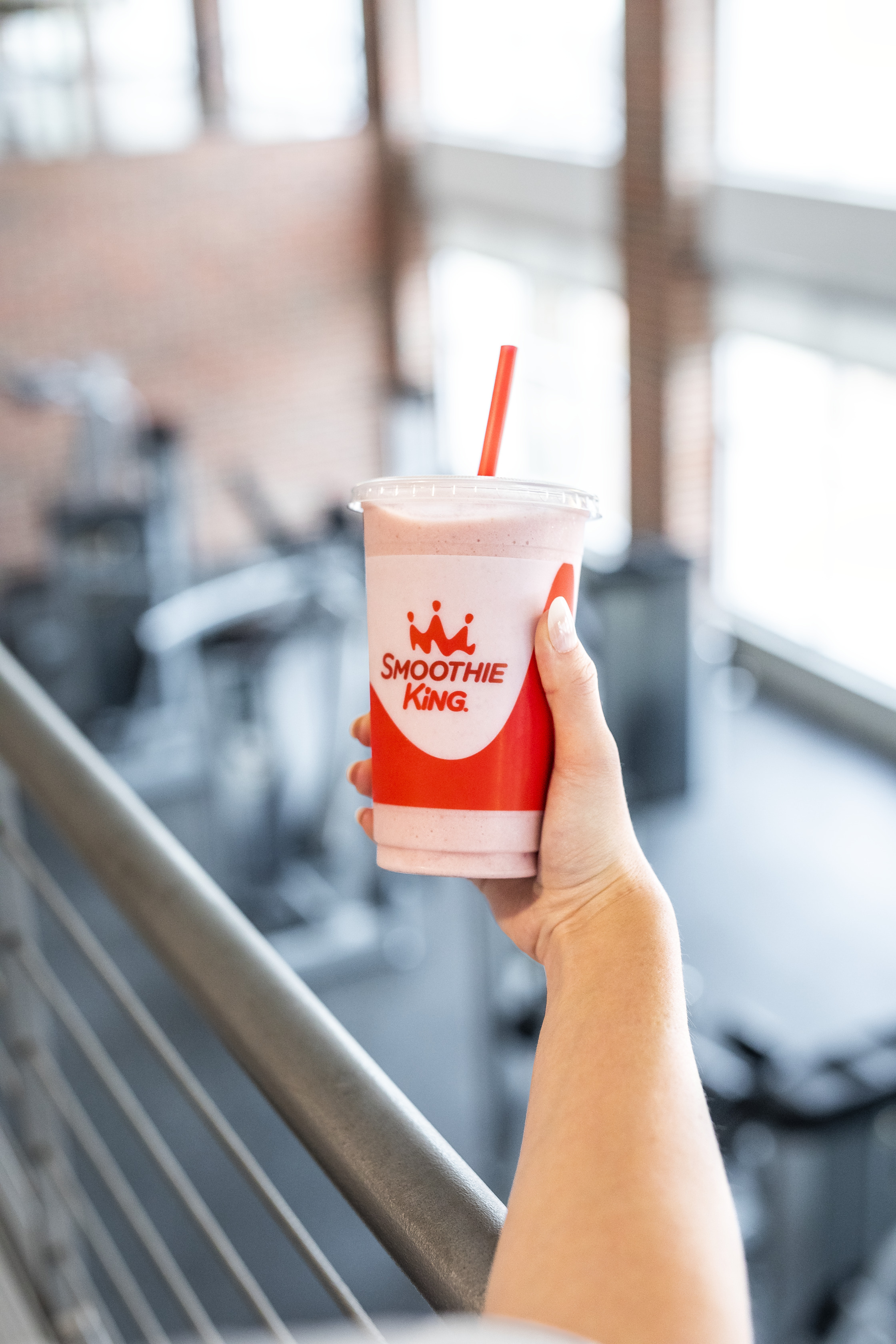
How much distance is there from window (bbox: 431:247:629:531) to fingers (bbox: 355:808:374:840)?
6.13m

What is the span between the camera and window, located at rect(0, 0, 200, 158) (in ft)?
25.6

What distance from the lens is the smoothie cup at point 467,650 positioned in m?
0.78

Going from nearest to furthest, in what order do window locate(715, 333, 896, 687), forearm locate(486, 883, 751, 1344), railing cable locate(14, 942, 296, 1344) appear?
forearm locate(486, 883, 751, 1344) < railing cable locate(14, 942, 296, 1344) < window locate(715, 333, 896, 687)

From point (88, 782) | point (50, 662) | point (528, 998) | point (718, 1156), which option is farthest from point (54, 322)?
point (718, 1156)

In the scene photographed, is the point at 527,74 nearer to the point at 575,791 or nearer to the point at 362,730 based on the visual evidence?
the point at 362,730

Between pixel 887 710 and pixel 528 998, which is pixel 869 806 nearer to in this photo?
pixel 887 710

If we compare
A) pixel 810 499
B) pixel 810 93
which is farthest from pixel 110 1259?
pixel 810 93

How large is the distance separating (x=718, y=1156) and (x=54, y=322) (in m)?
8.16

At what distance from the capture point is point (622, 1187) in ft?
1.67

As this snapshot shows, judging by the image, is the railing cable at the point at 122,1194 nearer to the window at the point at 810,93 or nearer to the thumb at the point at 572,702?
the thumb at the point at 572,702

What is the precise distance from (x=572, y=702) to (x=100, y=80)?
8.30 meters

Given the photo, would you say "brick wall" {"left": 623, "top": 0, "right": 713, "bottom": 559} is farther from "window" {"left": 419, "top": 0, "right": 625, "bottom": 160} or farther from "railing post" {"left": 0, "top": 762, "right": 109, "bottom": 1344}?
"railing post" {"left": 0, "top": 762, "right": 109, "bottom": 1344}

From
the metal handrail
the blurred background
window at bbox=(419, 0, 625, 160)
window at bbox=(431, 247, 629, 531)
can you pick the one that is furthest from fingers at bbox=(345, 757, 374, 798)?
window at bbox=(419, 0, 625, 160)

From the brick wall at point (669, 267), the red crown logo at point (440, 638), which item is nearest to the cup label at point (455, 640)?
the red crown logo at point (440, 638)
